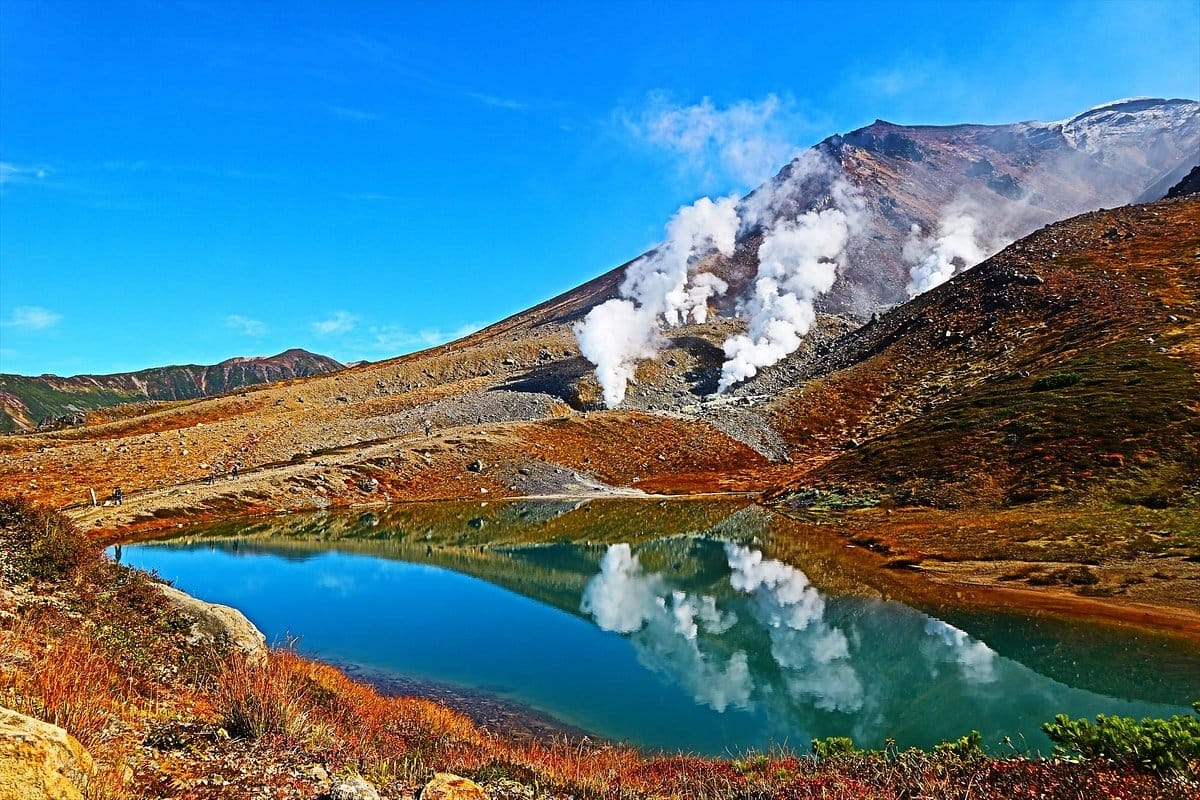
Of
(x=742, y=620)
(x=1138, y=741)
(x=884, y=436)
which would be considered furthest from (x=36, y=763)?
(x=884, y=436)

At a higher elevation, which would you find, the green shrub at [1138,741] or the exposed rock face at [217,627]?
the green shrub at [1138,741]

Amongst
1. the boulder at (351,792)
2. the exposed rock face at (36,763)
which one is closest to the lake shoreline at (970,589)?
the boulder at (351,792)

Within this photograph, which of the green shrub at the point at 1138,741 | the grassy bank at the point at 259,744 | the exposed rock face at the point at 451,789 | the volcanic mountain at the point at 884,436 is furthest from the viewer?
the volcanic mountain at the point at 884,436

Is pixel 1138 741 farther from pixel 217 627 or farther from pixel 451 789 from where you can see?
pixel 217 627

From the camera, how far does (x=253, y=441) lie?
86.9m

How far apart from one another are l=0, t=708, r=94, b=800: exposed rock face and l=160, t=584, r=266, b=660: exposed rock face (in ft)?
28.0

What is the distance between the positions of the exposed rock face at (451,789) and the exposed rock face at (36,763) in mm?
3557

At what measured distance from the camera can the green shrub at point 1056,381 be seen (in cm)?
5803

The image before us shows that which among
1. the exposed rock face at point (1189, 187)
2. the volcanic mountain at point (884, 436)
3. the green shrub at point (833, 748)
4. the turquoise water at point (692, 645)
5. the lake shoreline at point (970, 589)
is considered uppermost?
the exposed rock face at point (1189, 187)

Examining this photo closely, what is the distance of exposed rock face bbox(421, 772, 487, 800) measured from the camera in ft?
23.7

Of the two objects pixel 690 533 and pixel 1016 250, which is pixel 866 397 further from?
pixel 690 533

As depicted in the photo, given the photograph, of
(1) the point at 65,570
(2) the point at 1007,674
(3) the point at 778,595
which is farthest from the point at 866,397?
(1) the point at 65,570

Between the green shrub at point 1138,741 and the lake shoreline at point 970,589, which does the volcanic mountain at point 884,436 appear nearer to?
the lake shoreline at point 970,589

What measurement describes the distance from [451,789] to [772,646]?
62.2 ft
